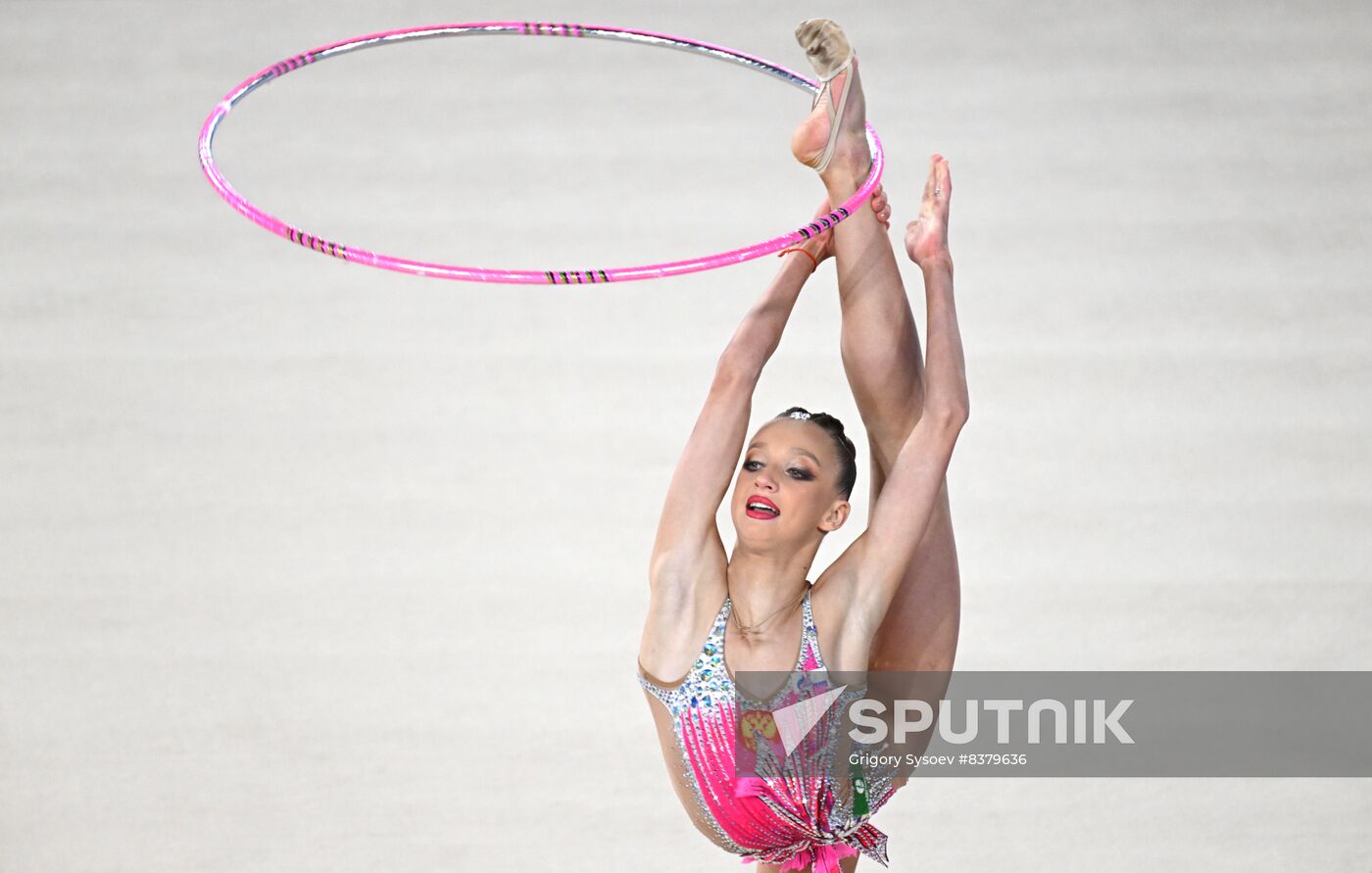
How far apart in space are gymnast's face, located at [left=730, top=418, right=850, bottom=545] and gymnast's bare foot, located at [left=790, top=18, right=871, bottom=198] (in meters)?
0.41

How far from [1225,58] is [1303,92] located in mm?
283

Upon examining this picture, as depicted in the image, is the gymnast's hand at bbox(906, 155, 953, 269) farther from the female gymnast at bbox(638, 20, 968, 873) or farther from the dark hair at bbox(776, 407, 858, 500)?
the dark hair at bbox(776, 407, 858, 500)

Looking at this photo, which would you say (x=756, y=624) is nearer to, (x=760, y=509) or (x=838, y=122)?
(x=760, y=509)

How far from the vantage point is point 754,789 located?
2.57m

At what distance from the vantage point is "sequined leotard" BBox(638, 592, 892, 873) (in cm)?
253

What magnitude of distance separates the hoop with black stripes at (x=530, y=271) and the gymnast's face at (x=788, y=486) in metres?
0.32

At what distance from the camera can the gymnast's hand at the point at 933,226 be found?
2648mm

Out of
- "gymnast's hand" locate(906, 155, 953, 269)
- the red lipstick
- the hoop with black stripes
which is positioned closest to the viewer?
the hoop with black stripes

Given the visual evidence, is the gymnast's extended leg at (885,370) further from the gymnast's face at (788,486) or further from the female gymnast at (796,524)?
the gymnast's face at (788,486)

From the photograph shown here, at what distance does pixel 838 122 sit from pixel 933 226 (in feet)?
0.83

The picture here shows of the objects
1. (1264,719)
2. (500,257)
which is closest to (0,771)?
(500,257)

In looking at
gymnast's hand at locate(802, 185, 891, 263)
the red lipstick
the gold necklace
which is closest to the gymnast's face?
the red lipstick

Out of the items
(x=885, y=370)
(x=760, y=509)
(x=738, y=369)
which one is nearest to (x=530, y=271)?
(x=738, y=369)

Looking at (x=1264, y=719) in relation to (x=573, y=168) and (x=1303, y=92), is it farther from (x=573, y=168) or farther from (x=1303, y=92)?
(x=573, y=168)
